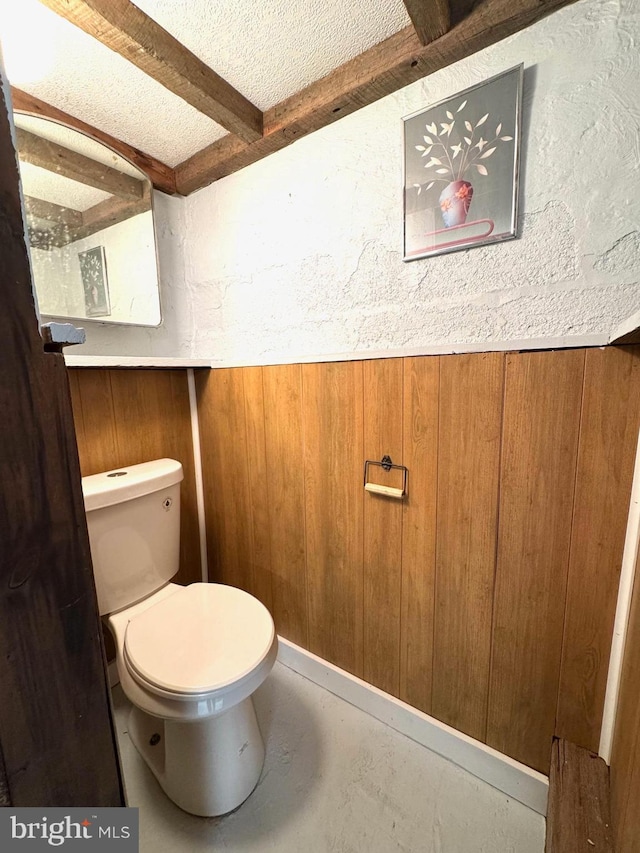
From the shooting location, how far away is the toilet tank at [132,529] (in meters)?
1.08

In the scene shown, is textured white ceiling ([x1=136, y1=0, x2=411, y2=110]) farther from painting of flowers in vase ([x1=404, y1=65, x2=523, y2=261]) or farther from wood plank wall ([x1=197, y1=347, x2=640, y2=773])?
wood plank wall ([x1=197, y1=347, x2=640, y2=773])

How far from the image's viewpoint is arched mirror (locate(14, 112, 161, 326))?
43.0 inches

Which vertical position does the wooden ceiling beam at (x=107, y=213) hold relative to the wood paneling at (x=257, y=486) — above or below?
above

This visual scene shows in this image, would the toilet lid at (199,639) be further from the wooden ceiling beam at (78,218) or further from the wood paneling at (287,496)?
the wooden ceiling beam at (78,218)

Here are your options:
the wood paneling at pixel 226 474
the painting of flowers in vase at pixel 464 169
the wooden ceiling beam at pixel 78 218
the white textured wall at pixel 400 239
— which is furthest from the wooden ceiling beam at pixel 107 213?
the painting of flowers in vase at pixel 464 169

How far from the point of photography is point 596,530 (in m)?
0.80

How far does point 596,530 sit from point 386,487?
1.64 feet

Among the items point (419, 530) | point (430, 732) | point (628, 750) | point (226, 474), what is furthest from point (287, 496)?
point (628, 750)

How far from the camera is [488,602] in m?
0.94

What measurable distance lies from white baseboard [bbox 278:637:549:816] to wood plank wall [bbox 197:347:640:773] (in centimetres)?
3

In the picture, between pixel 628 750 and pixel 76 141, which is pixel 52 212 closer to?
pixel 76 141

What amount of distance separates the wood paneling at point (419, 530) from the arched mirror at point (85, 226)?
108 cm

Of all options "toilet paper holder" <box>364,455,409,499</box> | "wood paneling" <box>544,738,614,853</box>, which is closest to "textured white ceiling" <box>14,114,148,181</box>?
"toilet paper holder" <box>364,455,409,499</box>

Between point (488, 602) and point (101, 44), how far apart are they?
5.66 feet
